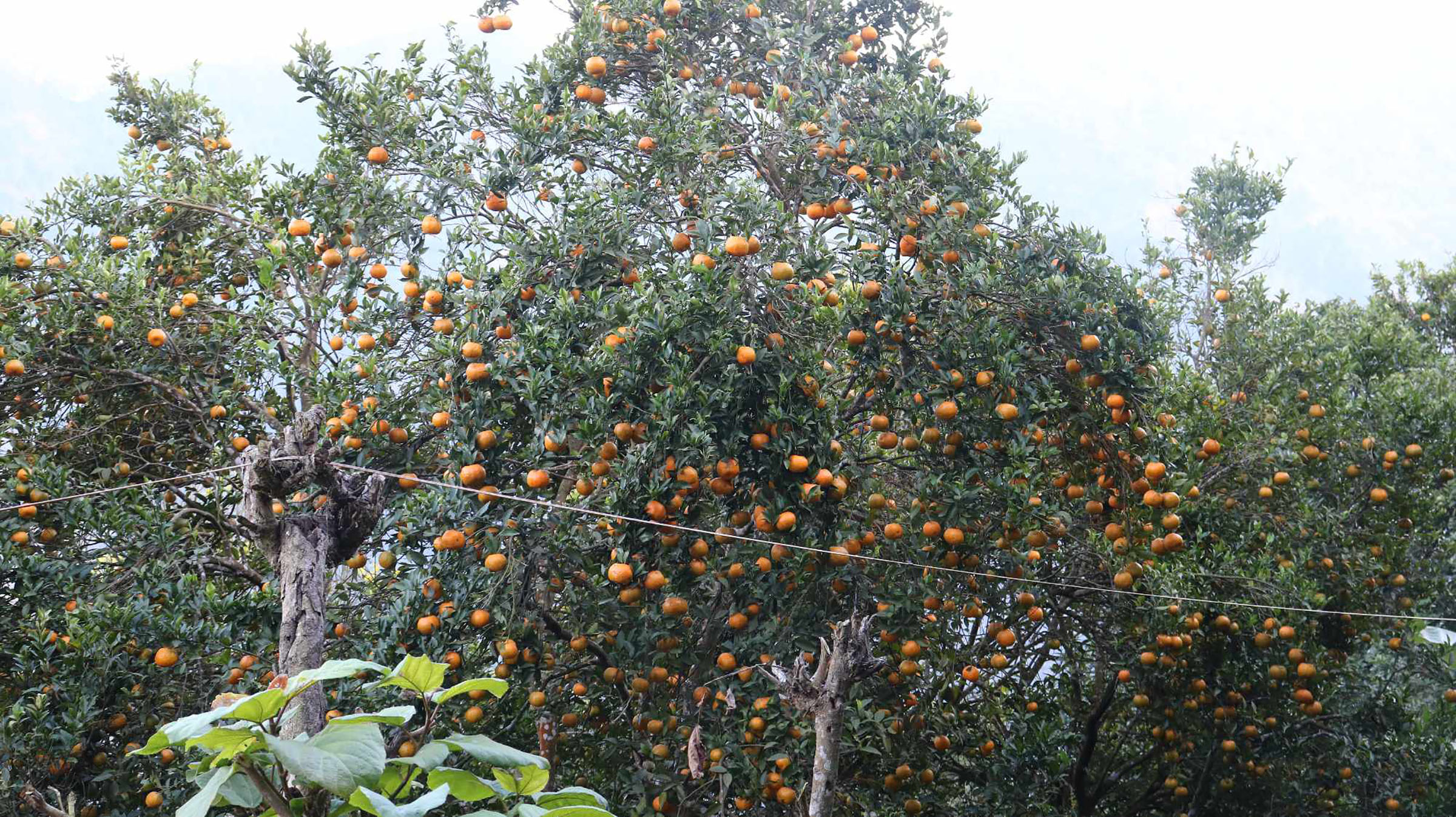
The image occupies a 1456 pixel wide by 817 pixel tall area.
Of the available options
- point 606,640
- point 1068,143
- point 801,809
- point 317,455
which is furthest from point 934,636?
point 1068,143

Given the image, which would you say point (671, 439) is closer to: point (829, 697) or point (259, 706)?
point (829, 697)

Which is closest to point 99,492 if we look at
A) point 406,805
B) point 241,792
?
point 241,792

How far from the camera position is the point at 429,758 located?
150 centimetres

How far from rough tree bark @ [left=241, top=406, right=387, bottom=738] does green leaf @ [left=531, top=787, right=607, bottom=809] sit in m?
0.72

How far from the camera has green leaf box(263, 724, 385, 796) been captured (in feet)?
4.32

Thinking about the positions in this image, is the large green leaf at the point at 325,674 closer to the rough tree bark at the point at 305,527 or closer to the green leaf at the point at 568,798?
the green leaf at the point at 568,798

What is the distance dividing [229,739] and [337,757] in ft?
0.46

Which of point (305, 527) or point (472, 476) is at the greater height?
point (472, 476)

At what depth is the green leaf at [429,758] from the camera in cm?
149

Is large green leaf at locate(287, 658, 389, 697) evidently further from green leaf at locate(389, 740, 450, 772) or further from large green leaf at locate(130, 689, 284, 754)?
green leaf at locate(389, 740, 450, 772)

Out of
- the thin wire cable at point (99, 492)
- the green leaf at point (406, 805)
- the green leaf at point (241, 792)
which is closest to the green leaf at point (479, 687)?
the green leaf at point (406, 805)

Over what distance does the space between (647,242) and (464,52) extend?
1337 mm

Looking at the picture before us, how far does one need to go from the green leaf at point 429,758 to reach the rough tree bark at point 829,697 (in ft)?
4.85

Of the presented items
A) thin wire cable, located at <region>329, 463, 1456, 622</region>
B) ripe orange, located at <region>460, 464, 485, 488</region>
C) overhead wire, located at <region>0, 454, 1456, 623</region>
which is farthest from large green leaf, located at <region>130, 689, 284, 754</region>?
ripe orange, located at <region>460, 464, 485, 488</region>
